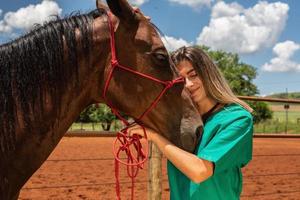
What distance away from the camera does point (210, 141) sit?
1979 millimetres

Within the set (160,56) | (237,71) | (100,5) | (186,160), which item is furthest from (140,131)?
(237,71)

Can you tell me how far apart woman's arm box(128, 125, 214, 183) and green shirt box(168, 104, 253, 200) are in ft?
0.15

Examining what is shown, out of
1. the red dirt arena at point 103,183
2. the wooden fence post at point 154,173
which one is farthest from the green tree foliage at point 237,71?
the wooden fence post at point 154,173

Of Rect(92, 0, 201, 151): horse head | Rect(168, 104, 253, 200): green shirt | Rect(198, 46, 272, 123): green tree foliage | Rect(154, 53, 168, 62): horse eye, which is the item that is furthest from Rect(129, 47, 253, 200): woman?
Rect(198, 46, 272, 123): green tree foliage

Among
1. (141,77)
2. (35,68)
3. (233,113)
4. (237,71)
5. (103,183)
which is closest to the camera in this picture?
(35,68)

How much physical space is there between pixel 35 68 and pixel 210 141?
958 millimetres

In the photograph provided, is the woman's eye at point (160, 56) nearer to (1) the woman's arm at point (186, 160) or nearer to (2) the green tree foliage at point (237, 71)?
(1) the woman's arm at point (186, 160)

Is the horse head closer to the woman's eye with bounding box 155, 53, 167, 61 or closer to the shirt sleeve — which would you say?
the woman's eye with bounding box 155, 53, 167, 61

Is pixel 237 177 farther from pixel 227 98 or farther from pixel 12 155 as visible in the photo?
pixel 12 155

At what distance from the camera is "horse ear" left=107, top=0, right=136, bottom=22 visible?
5.83ft

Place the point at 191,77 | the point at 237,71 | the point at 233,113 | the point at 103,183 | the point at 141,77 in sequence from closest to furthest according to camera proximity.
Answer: the point at 141,77, the point at 233,113, the point at 191,77, the point at 103,183, the point at 237,71

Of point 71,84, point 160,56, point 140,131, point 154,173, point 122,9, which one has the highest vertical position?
point 122,9

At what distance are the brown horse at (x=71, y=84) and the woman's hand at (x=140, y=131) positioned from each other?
0.03m

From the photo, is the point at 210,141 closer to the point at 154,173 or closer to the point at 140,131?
the point at 140,131
